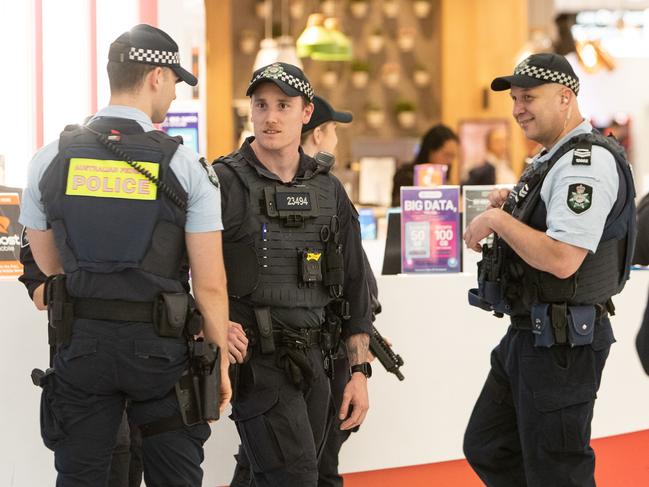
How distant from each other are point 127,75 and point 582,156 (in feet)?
4.02

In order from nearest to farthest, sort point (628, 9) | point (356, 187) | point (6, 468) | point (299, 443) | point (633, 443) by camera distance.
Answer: point (299, 443), point (6, 468), point (633, 443), point (356, 187), point (628, 9)

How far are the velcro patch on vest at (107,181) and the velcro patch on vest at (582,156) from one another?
3.82 feet

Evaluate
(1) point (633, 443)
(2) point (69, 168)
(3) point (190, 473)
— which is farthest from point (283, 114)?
(1) point (633, 443)

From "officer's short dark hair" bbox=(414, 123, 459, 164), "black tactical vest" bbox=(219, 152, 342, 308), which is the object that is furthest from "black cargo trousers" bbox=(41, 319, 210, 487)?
"officer's short dark hair" bbox=(414, 123, 459, 164)

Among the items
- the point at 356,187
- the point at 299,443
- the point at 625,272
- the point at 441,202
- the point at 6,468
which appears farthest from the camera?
the point at 356,187

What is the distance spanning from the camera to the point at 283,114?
282 cm

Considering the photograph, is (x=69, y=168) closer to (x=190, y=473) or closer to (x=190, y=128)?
(x=190, y=473)

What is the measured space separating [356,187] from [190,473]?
598cm

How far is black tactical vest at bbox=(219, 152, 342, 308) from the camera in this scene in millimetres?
2719

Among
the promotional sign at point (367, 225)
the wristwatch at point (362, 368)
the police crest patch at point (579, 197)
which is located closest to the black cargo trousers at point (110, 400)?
the wristwatch at point (362, 368)

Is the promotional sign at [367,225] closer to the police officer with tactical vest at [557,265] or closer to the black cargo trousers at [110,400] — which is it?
the police officer with tactical vest at [557,265]

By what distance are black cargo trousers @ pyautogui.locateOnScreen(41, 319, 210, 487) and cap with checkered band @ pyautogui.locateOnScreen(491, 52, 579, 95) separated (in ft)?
4.15

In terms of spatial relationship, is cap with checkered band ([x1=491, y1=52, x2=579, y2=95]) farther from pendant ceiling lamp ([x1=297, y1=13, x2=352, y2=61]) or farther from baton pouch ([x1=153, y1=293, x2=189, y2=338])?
pendant ceiling lamp ([x1=297, y1=13, x2=352, y2=61])

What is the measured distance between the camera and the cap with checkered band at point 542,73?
9.62 feet
